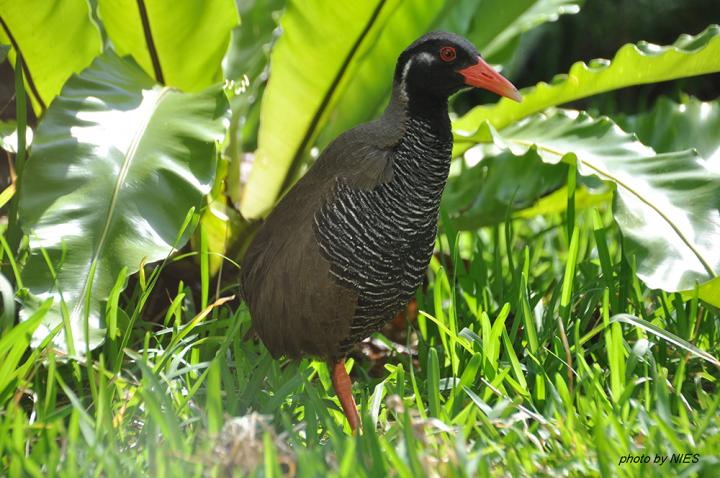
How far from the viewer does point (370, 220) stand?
2.48 metres

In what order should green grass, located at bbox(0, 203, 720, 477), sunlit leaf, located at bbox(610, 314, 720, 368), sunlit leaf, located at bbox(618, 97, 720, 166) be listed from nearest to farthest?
1. green grass, located at bbox(0, 203, 720, 477)
2. sunlit leaf, located at bbox(610, 314, 720, 368)
3. sunlit leaf, located at bbox(618, 97, 720, 166)

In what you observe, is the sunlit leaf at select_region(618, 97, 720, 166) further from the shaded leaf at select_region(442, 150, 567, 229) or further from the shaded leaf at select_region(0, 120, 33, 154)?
the shaded leaf at select_region(0, 120, 33, 154)

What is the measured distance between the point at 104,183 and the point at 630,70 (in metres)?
1.67

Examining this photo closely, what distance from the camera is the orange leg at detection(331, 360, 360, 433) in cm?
251

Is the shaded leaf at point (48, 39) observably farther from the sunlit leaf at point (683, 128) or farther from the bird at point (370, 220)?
the sunlit leaf at point (683, 128)

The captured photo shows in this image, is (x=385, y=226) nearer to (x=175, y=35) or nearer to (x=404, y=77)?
(x=404, y=77)

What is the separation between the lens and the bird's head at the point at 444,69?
252 centimetres

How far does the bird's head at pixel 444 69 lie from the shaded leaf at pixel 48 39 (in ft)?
3.73

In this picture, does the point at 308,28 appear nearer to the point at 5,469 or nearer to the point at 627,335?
the point at 627,335

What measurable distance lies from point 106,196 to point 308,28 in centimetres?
96

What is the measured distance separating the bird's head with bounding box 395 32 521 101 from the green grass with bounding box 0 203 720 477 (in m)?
0.57

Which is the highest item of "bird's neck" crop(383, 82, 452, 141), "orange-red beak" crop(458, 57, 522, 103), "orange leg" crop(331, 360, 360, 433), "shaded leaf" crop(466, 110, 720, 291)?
"orange-red beak" crop(458, 57, 522, 103)

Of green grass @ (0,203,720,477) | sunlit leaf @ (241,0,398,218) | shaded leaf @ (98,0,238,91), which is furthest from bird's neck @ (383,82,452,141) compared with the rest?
shaded leaf @ (98,0,238,91)

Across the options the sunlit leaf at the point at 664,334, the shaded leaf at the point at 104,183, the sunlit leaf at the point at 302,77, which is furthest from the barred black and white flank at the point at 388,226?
the sunlit leaf at the point at 302,77
